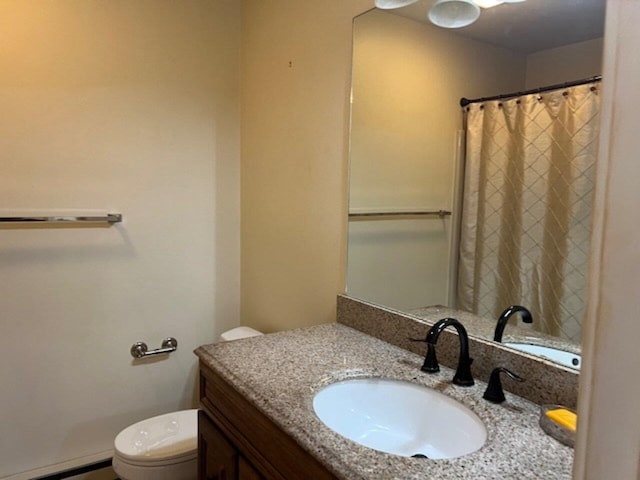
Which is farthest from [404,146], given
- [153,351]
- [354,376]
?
[153,351]

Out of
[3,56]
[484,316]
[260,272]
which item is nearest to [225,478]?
[484,316]

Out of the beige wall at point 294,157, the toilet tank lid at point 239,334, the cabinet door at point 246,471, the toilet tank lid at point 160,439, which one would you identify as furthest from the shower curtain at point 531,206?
the toilet tank lid at point 160,439

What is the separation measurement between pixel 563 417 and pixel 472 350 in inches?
13.1

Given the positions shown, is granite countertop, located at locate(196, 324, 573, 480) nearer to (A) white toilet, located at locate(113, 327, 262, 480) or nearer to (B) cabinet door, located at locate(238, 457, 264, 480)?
(B) cabinet door, located at locate(238, 457, 264, 480)

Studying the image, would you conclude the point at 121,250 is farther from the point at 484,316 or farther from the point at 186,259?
the point at 484,316

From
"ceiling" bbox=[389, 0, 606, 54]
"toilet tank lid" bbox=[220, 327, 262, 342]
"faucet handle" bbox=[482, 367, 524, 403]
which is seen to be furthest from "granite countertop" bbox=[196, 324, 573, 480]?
"ceiling" bbox=[389, 0, 606, 54]

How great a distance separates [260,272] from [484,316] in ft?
4.05

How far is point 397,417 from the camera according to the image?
119cm

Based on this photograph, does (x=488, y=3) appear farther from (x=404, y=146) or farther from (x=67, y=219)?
(x=67, y=219)

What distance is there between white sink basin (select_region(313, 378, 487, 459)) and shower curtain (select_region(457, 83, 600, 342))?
32cm

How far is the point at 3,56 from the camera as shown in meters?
1.79

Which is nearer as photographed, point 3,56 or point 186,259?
point 3,56

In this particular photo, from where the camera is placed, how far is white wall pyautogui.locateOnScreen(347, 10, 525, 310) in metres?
1.44

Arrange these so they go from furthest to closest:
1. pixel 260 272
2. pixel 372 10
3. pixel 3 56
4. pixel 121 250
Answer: pixel 260 272
pixel 121 250
pixel 3 56
pixel 372 10
